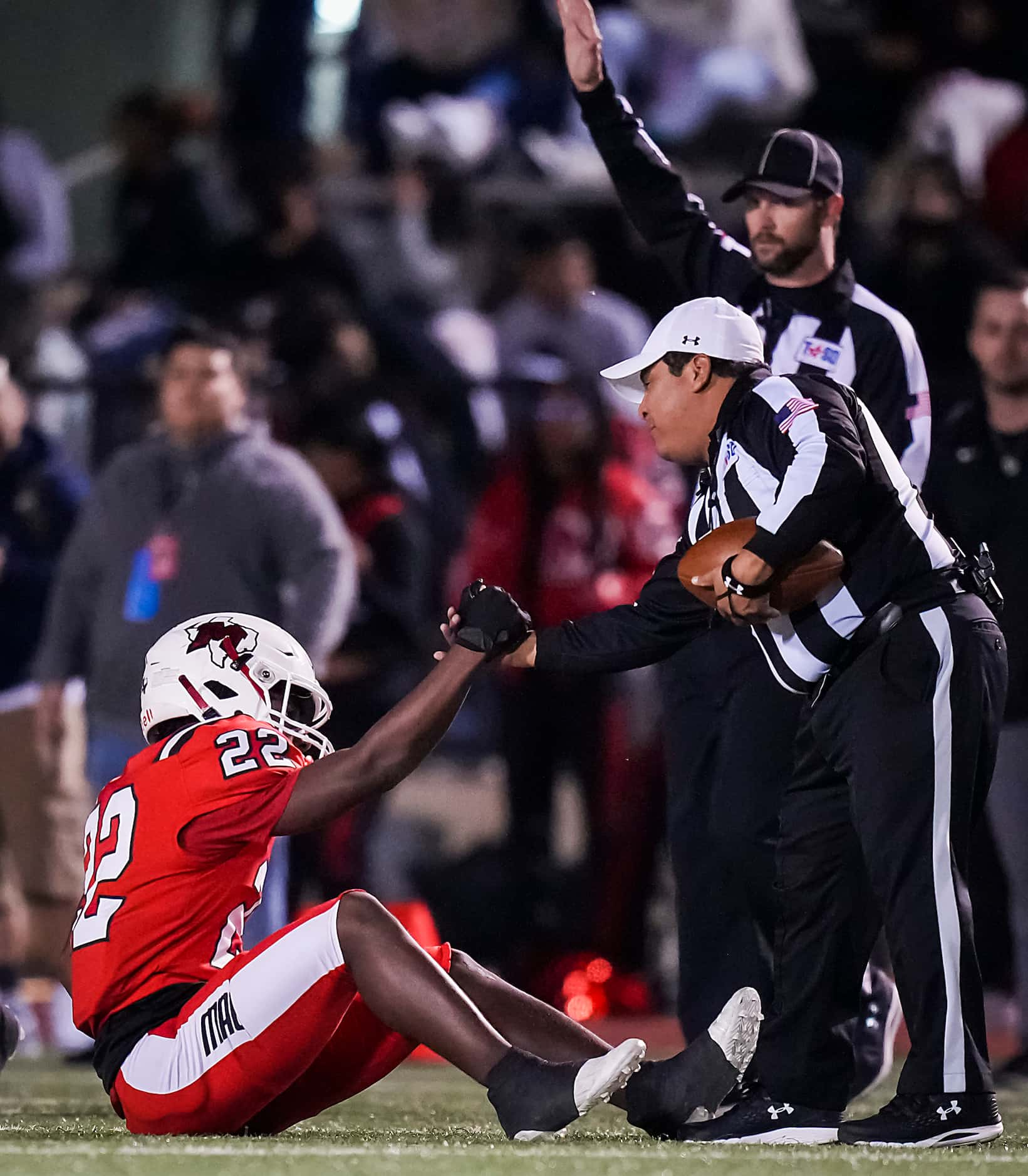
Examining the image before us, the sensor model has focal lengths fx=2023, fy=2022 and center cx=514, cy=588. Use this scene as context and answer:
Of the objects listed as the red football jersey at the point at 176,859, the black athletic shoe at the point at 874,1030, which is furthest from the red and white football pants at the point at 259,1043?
the black athletic shoe at the point at 874,1030

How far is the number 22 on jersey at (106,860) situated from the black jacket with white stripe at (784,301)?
186cm

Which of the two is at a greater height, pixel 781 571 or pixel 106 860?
pixel 781 571

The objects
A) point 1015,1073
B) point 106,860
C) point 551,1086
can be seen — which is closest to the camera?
point 551,1086

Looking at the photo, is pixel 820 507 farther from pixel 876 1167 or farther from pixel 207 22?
pixel 207 22

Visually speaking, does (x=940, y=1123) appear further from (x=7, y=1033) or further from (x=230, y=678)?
(x=7, y=1033)

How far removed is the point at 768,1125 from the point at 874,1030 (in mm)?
895

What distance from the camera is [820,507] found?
3812mm

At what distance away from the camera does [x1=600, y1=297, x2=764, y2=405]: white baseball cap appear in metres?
4.21

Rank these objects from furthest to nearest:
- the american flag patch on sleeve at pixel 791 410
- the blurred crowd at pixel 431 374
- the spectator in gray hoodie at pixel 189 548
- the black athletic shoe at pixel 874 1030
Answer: the blurred crowd at pixel 431 374 → the spectator in gray hoodie at pixel 189 548 → the black athletic shoe at pixel 874 1030 → the american flag patch on sleeve at pixel 791 410

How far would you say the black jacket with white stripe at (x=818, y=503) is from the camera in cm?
383

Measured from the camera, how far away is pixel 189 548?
6.52 m

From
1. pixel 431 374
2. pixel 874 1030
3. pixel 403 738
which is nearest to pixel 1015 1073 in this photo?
pixel 874 1030

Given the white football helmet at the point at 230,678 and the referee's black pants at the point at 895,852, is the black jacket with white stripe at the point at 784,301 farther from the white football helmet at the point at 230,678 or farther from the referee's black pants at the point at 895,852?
the white football helmet at the point at 230,678

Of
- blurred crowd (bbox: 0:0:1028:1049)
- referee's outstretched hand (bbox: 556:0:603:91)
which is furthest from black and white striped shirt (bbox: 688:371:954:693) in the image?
blurred crowd (bbox: 0:0:1028:1049)
